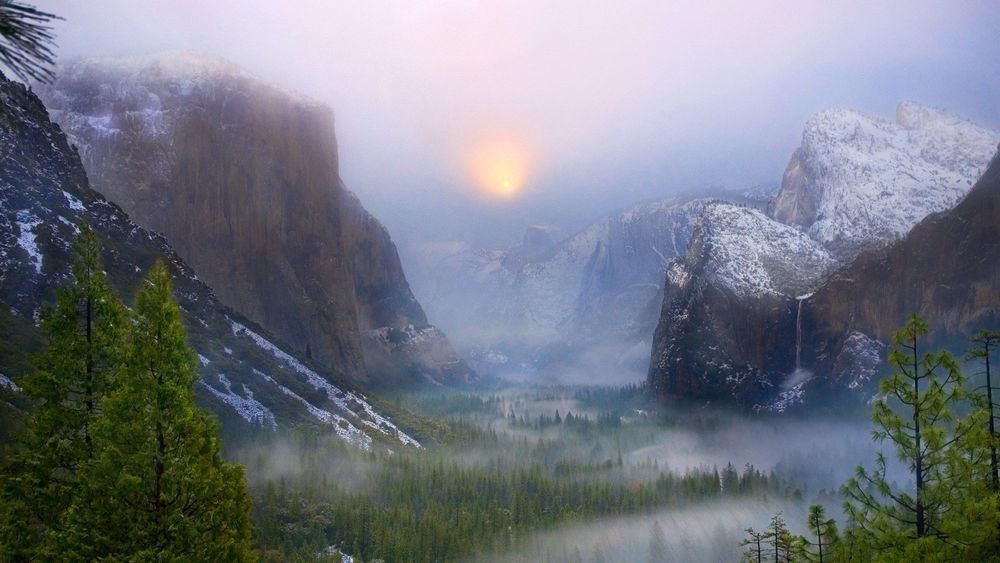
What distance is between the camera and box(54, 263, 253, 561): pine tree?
69.7 ft

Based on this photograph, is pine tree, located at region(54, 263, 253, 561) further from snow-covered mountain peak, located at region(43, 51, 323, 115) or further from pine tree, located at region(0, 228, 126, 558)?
snow-covered mountain peak, located at region(43, 51, 323, 115)

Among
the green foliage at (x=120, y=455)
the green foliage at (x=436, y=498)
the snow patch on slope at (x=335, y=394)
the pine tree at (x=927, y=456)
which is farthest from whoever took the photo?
the snow patch on slope at (x=335, y=394)

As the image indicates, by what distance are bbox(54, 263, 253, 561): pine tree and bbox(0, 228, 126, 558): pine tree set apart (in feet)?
9.40

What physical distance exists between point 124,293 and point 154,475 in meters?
106

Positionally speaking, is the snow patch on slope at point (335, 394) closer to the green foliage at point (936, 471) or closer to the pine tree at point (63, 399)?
the pine tree at point (63, 399)

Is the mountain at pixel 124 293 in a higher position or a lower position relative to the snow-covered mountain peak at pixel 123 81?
lower

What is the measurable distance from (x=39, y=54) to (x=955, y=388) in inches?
926

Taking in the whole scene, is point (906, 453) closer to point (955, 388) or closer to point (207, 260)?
point (955, 388)

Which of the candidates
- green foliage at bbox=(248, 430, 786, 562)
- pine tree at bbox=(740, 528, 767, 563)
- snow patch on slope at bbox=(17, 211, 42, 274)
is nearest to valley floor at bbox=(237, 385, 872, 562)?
green foliage at bbox=(248, 430, 786, 562)

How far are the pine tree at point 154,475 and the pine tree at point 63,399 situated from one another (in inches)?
113

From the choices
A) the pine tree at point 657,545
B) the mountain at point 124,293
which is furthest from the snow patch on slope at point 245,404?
the pine tree at point 657,545

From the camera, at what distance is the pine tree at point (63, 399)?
24.9 metres

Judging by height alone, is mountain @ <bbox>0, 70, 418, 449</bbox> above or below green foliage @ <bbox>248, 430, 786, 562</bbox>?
above

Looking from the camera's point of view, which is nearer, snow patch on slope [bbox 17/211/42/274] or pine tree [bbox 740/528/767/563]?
pine tree [bbox 740/528/767/563]
